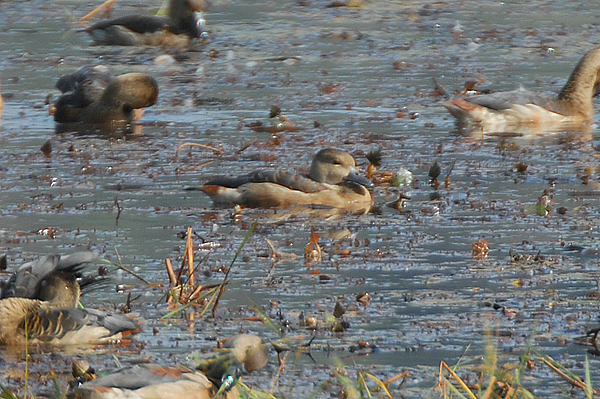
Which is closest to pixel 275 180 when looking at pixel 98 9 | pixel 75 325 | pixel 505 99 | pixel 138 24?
pixel 75 325

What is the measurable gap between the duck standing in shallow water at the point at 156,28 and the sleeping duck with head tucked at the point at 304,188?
38.4ft

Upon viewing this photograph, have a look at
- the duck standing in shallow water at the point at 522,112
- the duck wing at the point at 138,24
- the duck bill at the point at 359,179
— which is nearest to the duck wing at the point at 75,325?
the duck bill at the point at 359,179

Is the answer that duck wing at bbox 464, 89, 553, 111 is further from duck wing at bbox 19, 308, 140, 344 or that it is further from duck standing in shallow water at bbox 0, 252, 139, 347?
duck wing at bbox 19, 308, 140, 344

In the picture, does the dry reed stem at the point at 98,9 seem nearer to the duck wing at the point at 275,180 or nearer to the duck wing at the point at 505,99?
the duck wing at the point at 505,99

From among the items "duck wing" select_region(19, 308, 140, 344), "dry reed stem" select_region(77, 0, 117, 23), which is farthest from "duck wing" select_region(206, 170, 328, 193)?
"dry reed stem" select_region(77, 0, 117, 23)

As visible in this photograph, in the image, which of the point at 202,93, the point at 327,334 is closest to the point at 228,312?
the point at 327,334

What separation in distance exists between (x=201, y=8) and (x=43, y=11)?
3.86m

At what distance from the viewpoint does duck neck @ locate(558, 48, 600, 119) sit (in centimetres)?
1501

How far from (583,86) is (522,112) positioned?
0.95 m

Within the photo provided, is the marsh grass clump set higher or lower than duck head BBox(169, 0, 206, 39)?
higher

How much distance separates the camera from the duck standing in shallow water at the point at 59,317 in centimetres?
691

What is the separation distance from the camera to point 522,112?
48.4 ft

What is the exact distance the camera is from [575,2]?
25531 millimetres

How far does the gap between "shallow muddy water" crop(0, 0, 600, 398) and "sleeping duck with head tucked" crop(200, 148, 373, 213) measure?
225 millimetres
